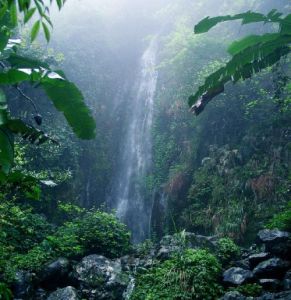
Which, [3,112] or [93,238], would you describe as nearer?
[3,112]

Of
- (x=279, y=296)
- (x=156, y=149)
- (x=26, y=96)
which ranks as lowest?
(x=279, y=296)

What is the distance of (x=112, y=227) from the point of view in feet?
30.8

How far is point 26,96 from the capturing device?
3.29 m

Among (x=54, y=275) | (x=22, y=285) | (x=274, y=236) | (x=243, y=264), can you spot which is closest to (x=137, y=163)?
(x=54, y=275)

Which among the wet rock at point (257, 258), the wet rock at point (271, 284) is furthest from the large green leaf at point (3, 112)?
the wet rock at point (257, 258)

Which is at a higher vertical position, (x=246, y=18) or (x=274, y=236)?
(x=246, y=18)

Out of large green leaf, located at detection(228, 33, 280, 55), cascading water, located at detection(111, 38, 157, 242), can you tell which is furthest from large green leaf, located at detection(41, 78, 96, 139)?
cascading water, located at detection(111, 38, 157, 242)

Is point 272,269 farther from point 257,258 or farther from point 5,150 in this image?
point 5,150

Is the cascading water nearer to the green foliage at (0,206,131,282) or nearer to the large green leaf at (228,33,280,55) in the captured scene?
the green foliage at (0,206,131,282)

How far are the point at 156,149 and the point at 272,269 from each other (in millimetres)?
10076

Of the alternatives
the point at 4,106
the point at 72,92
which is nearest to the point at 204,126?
the point at 72,92

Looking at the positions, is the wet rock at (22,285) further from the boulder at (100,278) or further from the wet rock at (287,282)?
the wet rock at (287,282)

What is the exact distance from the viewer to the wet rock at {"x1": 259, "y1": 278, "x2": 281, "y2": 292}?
5996 millimetres

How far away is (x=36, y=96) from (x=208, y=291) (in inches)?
448
